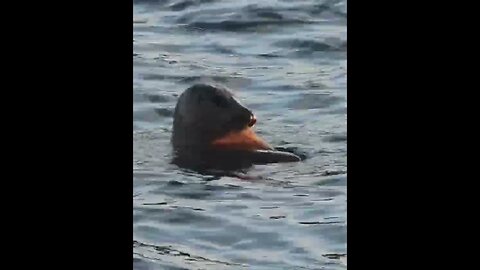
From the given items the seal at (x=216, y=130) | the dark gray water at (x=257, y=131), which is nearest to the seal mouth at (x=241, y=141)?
the seal at (x=216, y=130)

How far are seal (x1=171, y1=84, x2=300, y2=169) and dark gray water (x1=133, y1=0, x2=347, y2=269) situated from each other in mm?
89

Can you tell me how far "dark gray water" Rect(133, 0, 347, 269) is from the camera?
423 centimetres

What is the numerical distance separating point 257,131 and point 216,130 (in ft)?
0.82

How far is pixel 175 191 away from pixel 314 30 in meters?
1.99

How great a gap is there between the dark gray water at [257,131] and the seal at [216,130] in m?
0.09

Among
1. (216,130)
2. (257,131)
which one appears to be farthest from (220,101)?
(257,131)

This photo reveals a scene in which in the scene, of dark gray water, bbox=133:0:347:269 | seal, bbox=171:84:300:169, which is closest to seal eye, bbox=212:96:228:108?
seal, bbox=171:84:300:169

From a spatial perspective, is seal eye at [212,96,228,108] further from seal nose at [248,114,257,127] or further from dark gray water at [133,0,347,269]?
dark gray water at [133,0,347,269]

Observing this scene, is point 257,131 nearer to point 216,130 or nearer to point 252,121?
point 252,121

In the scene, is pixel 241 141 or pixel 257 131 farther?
pixel 257 131

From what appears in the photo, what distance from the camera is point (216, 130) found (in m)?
5.42

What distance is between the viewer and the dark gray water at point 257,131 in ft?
13.9
